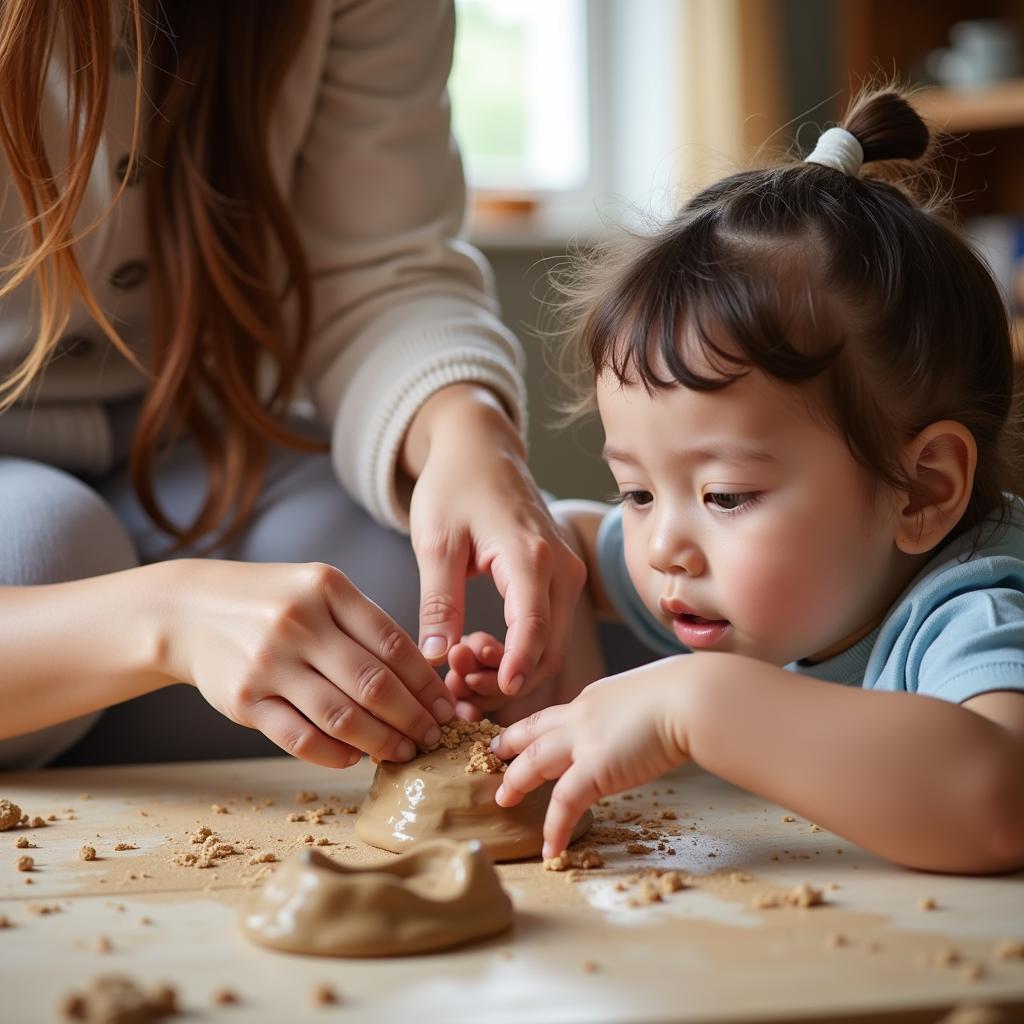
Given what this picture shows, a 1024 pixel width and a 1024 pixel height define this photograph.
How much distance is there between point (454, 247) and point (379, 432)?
318 mm

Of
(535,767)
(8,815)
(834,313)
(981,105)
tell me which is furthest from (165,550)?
(981,105)

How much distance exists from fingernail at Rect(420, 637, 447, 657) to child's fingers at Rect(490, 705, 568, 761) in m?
0.08

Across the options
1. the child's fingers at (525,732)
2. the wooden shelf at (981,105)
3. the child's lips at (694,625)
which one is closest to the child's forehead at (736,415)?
the child's lips at (694,625)

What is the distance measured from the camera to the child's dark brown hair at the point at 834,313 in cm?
97

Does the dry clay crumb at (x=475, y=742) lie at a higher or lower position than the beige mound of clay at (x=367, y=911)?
lower

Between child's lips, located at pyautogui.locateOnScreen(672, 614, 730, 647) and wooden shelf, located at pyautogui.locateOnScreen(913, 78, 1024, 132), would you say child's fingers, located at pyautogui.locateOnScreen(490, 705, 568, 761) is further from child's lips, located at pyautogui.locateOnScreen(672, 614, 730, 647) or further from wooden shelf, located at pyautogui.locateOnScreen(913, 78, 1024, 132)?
wooden shelf, located at pyautogui.locateOnScreen(913, 78, 1024, 132)

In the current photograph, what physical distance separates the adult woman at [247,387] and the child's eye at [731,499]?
0.44 ft

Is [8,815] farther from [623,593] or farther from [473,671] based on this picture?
[623,593]

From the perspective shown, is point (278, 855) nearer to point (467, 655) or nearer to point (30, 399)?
point (467, 655)

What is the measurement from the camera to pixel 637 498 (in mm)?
1071

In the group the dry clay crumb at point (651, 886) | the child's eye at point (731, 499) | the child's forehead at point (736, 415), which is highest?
the child's forehead at point (736, 415)

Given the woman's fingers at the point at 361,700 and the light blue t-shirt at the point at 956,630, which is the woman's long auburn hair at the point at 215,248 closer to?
the woman's fingers at the point at 361,700

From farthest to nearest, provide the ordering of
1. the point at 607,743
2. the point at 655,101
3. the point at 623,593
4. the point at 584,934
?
the point at 655,101 → the point at 623,593 → the point at 607,743 → the point at 584,934

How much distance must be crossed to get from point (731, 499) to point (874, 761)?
0.26 meters
